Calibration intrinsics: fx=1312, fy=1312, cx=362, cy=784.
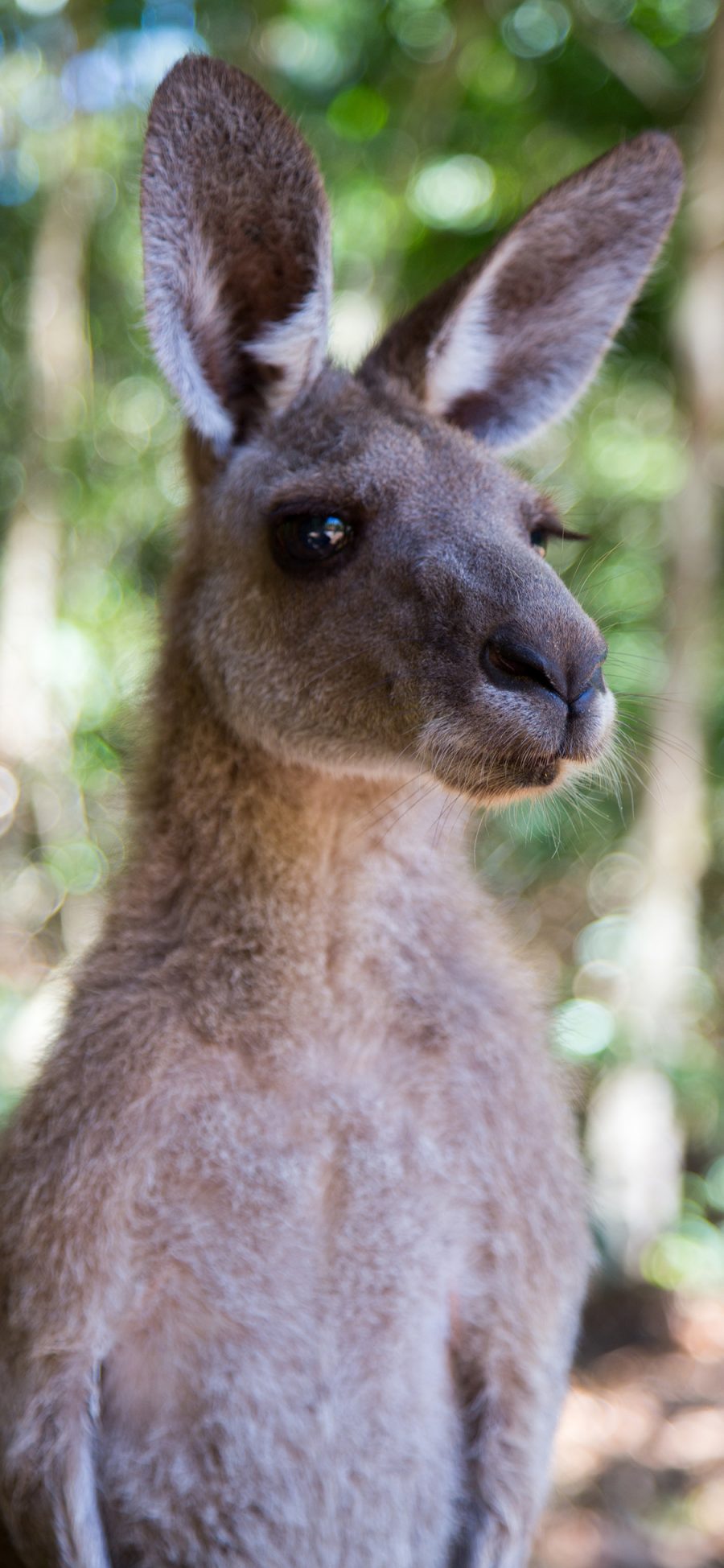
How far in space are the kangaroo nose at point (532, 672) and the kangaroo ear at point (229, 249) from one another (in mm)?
793

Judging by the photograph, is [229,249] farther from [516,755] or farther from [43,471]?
[43,471]

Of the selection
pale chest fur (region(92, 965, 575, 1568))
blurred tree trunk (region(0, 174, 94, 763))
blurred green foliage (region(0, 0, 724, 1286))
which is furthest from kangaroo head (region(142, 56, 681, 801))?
blurred tree trunk (region(0, 174, 94, 763))

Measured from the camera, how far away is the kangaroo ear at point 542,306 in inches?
95.3

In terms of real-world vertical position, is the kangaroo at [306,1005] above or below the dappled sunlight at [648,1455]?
above

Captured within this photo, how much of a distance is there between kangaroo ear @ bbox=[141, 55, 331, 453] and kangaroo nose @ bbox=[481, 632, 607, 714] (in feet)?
2.60

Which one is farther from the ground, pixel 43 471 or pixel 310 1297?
pixel 310 1297

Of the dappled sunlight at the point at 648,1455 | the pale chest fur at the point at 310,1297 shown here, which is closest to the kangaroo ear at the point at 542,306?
the pale chest fur at the point at 310,1297

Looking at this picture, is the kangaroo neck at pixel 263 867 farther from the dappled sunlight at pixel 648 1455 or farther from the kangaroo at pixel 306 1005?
the dappled sunlight at pixel 648 1455

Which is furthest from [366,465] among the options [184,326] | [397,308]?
[397,308]

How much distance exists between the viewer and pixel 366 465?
2219mm

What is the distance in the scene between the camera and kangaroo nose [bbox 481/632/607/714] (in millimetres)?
1894

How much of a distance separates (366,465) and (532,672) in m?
0.54

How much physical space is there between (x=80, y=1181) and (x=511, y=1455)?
0.91 metres

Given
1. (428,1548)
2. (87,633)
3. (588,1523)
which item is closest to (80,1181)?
(428,1548)
